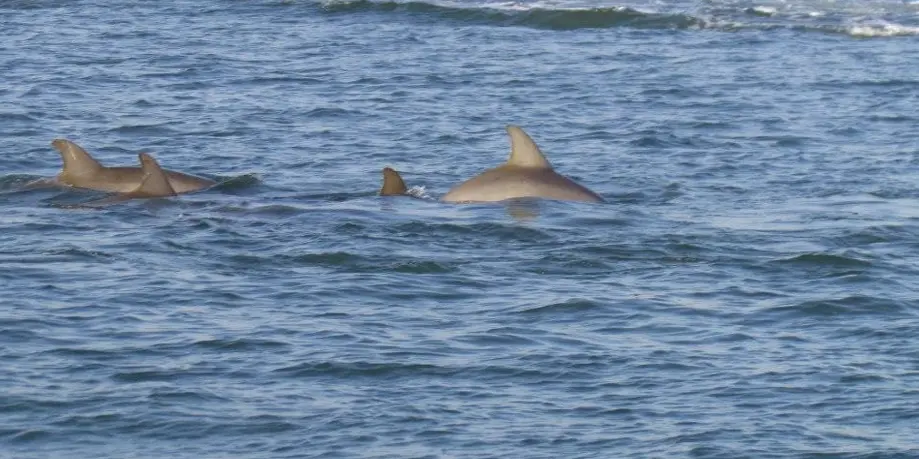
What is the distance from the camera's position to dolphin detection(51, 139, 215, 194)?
20250 mm

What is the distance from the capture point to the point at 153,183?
1956 centimetres

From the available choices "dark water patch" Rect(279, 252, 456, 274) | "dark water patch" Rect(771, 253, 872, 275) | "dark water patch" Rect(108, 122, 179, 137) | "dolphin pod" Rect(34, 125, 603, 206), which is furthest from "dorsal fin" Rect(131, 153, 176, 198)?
"dark water patch" Rect(771, 253, 872, 275)

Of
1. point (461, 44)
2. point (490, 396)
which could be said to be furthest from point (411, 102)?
point (490, 396)

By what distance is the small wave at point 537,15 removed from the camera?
35844 millimetres

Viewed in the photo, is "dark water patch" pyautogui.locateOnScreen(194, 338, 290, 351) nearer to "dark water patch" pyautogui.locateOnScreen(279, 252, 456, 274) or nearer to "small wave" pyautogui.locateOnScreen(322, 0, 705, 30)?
"dark water patch" pyautogui.locateOnScreen(279, 252, 456, 274)

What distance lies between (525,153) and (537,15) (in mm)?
17254

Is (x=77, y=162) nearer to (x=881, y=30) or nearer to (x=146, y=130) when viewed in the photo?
(x=146, y=130)

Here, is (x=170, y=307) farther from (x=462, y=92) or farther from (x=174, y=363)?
(x=462, y=92)

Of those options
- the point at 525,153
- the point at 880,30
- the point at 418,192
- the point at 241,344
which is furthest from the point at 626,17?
the point at 241,344

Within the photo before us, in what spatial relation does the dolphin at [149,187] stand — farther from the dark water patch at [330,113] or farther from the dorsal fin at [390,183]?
the dark water patch at [330,113]

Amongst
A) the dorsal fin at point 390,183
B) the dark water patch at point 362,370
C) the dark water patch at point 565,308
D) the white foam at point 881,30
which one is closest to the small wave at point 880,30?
the white foam at point 881,30

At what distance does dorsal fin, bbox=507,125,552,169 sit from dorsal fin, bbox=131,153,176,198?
12.0 ft

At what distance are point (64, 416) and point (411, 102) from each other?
15511 millimetres

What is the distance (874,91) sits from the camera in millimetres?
28219
